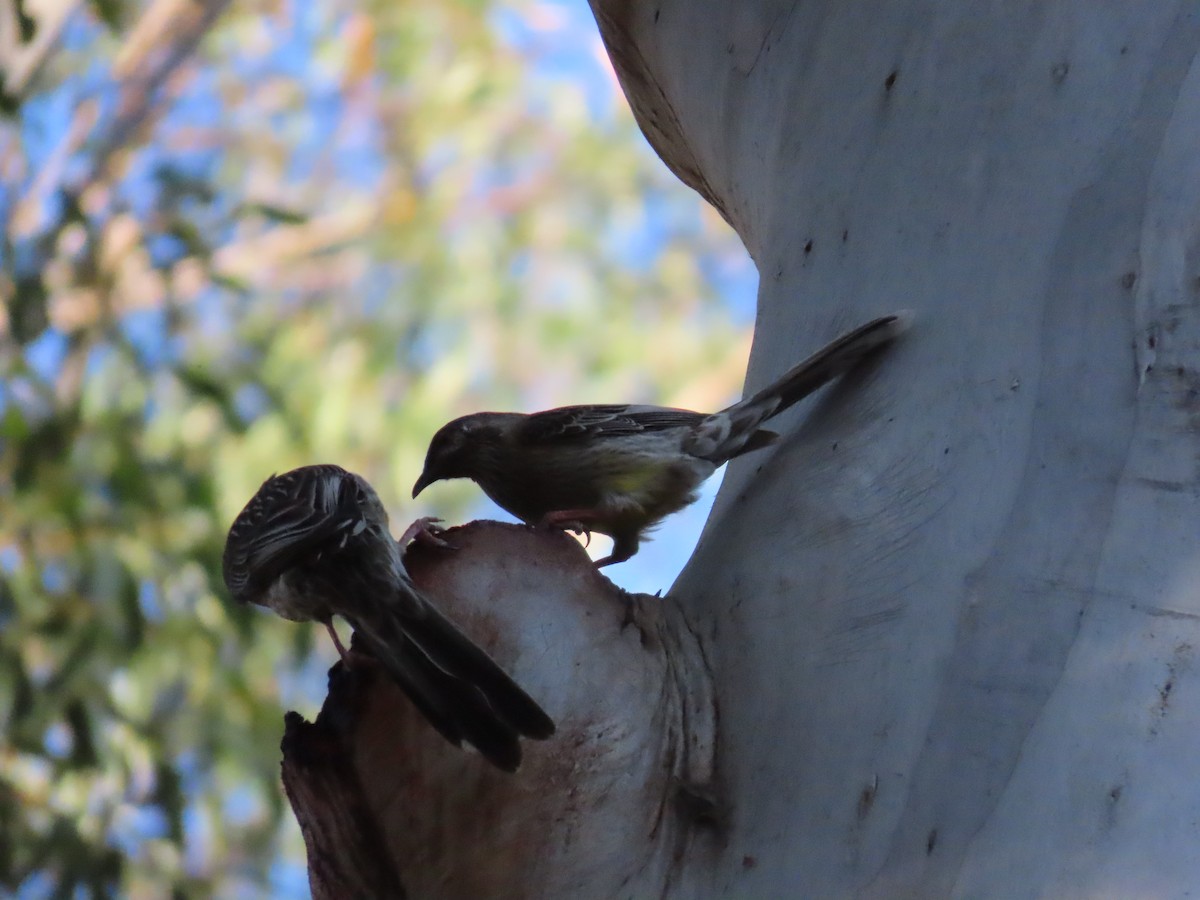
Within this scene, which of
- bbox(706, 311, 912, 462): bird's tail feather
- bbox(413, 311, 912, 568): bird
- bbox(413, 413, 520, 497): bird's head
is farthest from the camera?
bbox(413, 413, 520, 497): bird's head

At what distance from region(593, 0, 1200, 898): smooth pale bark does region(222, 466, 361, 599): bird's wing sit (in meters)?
0.90

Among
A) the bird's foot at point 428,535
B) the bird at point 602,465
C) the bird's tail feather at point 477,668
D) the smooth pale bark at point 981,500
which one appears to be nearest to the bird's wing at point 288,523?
the bird's foot at point 428,535

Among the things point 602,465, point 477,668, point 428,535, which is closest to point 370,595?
point 428,535

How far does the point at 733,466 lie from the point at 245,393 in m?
4.23

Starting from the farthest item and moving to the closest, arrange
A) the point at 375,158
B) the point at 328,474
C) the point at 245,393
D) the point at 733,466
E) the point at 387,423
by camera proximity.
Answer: the point at 375,158
the point at 387,423
the point at 245,393
the point at 328,474
the point at 733,466

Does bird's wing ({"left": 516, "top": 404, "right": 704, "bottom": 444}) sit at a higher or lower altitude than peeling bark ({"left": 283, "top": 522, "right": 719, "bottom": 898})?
higher

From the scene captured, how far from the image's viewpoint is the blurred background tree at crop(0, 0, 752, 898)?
17.4 ft

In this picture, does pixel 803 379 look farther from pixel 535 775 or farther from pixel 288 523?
pixel 288 523

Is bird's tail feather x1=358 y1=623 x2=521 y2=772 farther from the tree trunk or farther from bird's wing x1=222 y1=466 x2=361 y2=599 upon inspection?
bird's wing x1=222 y1=466 x2=361 y2=599

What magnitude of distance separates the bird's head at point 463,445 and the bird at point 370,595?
0.51 m

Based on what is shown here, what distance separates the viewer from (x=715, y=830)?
5.73 ft

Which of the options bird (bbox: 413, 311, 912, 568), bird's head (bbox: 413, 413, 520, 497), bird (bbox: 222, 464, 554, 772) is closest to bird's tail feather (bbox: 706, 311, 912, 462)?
bird (bbox: 413, 311, 912, 568)

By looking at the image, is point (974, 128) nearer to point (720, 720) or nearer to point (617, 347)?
point (720, 720)

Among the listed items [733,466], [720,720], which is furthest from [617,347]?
[720,720]
